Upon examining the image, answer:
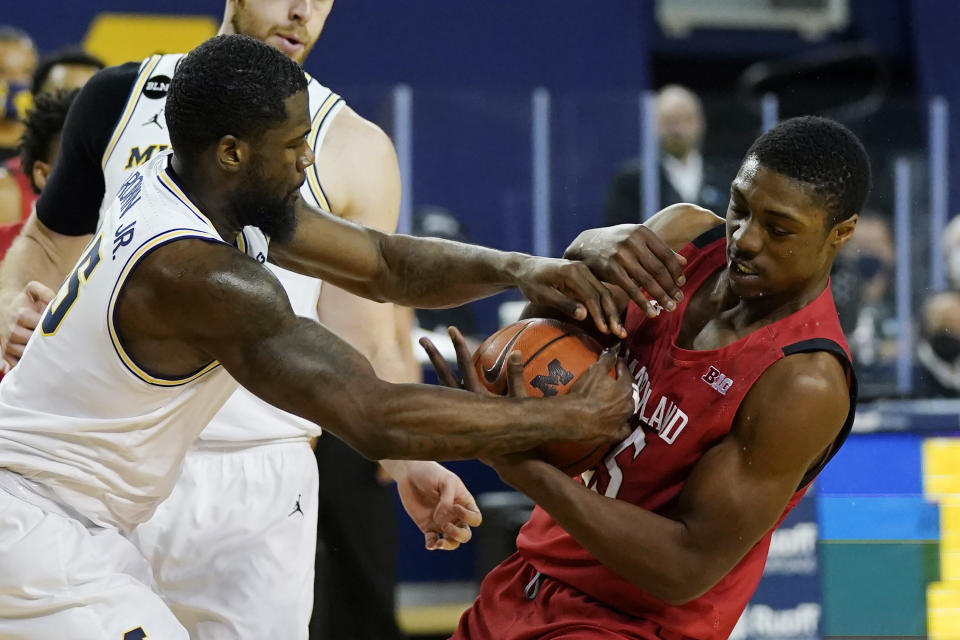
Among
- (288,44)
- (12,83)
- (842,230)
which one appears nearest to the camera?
(842,230)

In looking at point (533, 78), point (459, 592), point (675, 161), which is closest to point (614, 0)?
point (533, 78)

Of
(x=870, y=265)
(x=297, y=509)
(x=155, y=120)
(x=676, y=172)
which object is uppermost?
(x=155, y=120)

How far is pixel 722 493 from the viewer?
2939 millimetres

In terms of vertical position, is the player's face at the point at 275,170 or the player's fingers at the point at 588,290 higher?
the player's face at the point at 275,170

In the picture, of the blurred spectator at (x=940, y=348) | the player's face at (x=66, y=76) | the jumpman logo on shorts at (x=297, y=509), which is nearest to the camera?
the jumpman logo on shorts at (x=297, y=509)

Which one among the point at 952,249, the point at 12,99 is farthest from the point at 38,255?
the point at 952,249

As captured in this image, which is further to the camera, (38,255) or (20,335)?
(38,255)

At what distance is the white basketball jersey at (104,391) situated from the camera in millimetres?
2775

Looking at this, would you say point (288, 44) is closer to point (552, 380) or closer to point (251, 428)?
point (251, 428)

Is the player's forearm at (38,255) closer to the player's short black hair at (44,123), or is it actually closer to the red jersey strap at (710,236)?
the player's short black hair at (44,123)

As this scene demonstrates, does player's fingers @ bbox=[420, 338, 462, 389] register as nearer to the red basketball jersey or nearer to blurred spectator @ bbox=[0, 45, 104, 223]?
the red basketball jersey

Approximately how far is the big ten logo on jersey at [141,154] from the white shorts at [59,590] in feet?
3.61

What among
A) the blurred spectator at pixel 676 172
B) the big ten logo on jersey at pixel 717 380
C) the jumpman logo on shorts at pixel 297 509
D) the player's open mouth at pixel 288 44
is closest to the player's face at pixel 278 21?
the player's open mouth at pixel 288 44

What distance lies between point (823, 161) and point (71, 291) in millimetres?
1665
